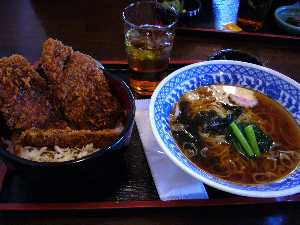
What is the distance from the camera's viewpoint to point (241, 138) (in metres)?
1.31

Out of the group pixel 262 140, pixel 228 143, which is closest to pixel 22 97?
pixel 228 143

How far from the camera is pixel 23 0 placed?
2.50 metres

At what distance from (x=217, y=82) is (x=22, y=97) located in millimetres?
839

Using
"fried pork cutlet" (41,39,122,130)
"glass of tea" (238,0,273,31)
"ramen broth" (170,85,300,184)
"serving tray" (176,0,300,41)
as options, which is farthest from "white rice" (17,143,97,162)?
"glass of tea" (238,0,273,31)

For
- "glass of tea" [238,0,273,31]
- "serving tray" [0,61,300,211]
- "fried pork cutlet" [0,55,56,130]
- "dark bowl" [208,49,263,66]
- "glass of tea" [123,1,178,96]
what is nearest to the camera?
"serving tray" [0,61,300,211]

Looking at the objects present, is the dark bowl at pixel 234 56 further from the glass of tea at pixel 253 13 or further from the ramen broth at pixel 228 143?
the glass of tea at pixel 253 13

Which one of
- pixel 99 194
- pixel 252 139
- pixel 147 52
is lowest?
pixel 99 194

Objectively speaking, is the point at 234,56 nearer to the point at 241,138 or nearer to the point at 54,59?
the point at 241,138

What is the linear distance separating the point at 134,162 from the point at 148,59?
54 cm

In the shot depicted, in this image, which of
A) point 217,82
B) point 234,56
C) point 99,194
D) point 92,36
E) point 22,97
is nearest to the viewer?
point 99,194

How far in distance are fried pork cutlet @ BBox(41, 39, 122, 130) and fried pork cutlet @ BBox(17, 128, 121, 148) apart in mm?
92

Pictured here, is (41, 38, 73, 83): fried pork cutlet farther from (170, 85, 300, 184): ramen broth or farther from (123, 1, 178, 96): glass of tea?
(170, 85, 300, 184): ramen broth

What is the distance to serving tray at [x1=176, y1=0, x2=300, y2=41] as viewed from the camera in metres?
2.11

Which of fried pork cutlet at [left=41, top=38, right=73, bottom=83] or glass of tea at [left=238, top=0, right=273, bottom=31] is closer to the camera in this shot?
fried pork cutlet at [left=41, top=38, right=73, bottom=83]
